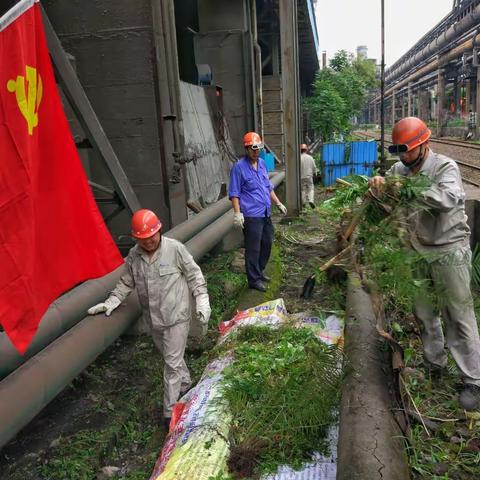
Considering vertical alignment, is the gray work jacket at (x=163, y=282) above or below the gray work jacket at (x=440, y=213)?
below

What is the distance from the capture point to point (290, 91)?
1020 centimetres

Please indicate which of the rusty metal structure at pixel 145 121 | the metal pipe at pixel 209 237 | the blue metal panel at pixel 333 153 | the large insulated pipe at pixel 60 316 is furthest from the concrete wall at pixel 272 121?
the large insulated pipe at pixel 60 316

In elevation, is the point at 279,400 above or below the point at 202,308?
below

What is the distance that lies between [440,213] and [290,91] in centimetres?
719

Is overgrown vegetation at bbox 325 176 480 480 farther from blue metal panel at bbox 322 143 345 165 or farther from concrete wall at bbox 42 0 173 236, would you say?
blue metal panel at bbox 322 143 345 165

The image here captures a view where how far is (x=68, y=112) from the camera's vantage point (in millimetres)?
7062

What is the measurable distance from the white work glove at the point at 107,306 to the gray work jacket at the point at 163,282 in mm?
41

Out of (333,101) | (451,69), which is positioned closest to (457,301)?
(333,101)

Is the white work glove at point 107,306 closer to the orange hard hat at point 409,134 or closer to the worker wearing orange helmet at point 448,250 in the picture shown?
the worker wearing orange helmet at point 448,250

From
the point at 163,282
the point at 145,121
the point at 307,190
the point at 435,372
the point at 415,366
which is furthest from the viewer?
the point at 307,190

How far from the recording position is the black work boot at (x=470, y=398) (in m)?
3.49

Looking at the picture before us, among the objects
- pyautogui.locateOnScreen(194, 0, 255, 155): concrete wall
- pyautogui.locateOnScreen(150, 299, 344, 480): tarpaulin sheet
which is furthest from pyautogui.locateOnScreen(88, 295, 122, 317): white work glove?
pyautogui.locateOnScreen(194, 0, 255, 155): concrete wall

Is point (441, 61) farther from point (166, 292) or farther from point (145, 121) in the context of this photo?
point (166, 292)

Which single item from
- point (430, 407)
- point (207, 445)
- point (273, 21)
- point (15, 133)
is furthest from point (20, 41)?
point (273, 21)
